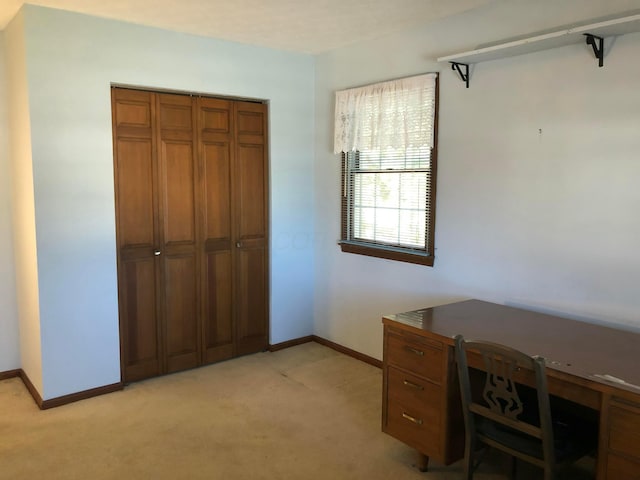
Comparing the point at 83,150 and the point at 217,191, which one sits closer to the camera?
the point at 83,150

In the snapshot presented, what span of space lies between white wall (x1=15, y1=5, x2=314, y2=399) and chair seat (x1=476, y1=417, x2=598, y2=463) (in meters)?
2.52

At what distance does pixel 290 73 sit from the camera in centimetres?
432

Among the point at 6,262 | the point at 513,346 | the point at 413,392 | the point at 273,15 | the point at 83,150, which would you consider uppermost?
the point at 273,15

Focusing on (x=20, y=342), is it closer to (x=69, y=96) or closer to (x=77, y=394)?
(x=77, y=394)

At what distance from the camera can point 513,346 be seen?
234 cm

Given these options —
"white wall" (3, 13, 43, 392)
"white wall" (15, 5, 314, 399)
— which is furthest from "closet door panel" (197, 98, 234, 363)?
"white wall" (3, 13, 43, 392)

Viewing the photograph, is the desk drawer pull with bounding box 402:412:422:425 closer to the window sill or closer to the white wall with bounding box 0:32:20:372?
the window sill

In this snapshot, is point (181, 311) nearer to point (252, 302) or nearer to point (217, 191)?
point (252, 302)

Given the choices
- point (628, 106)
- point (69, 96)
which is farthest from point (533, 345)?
point (69, 96)

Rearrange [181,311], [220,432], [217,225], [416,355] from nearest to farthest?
1. [416,355]
2. [220,432]
3. [181,311]
4. [217,225]

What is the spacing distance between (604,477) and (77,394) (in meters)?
3.05

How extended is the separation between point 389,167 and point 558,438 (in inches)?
86.9

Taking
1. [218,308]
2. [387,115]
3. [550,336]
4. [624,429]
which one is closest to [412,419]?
[550,336]

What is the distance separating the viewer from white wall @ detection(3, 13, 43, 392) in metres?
3.28
